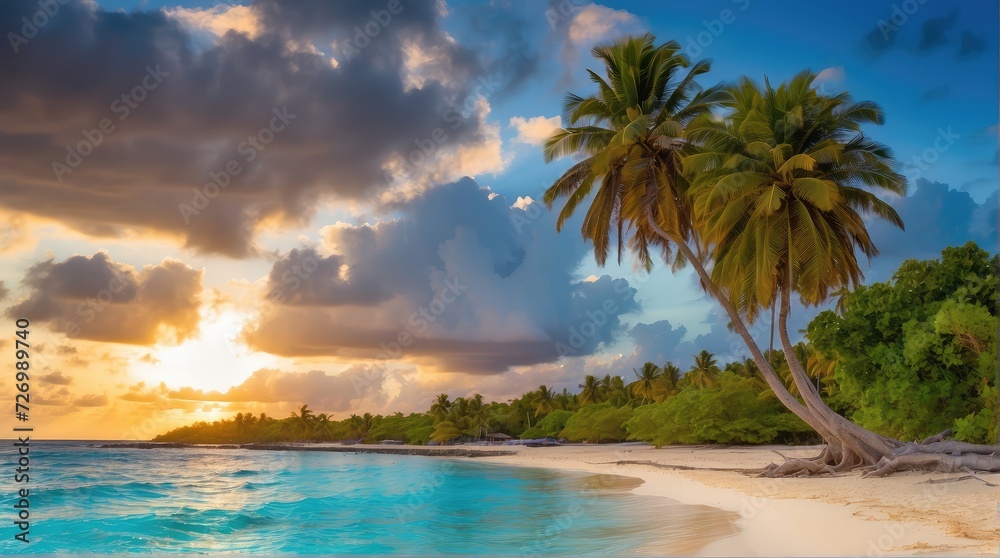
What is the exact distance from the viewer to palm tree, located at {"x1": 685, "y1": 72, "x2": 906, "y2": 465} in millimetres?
16969

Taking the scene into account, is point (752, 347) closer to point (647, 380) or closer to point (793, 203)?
point (793, 203)

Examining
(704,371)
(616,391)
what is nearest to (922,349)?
(704,371)

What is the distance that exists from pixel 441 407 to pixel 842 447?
82303mm

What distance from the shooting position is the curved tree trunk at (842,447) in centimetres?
1543

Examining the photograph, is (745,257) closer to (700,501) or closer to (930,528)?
(700,501)

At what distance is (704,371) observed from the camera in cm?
6038

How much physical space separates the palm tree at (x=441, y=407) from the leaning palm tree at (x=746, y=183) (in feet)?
255

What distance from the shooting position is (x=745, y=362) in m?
58.9

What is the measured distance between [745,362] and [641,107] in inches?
1705

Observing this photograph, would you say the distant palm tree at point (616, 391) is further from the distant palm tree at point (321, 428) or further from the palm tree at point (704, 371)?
the distant palm tree at point (321, 428)

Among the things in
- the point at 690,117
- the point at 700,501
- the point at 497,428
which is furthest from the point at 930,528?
the point at 497,428

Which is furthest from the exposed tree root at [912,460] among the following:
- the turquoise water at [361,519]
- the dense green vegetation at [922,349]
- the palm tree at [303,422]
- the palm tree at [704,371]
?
the palm tree at [303,422]

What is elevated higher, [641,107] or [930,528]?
[641,107]

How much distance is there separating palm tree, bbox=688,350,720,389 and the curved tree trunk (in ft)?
133
